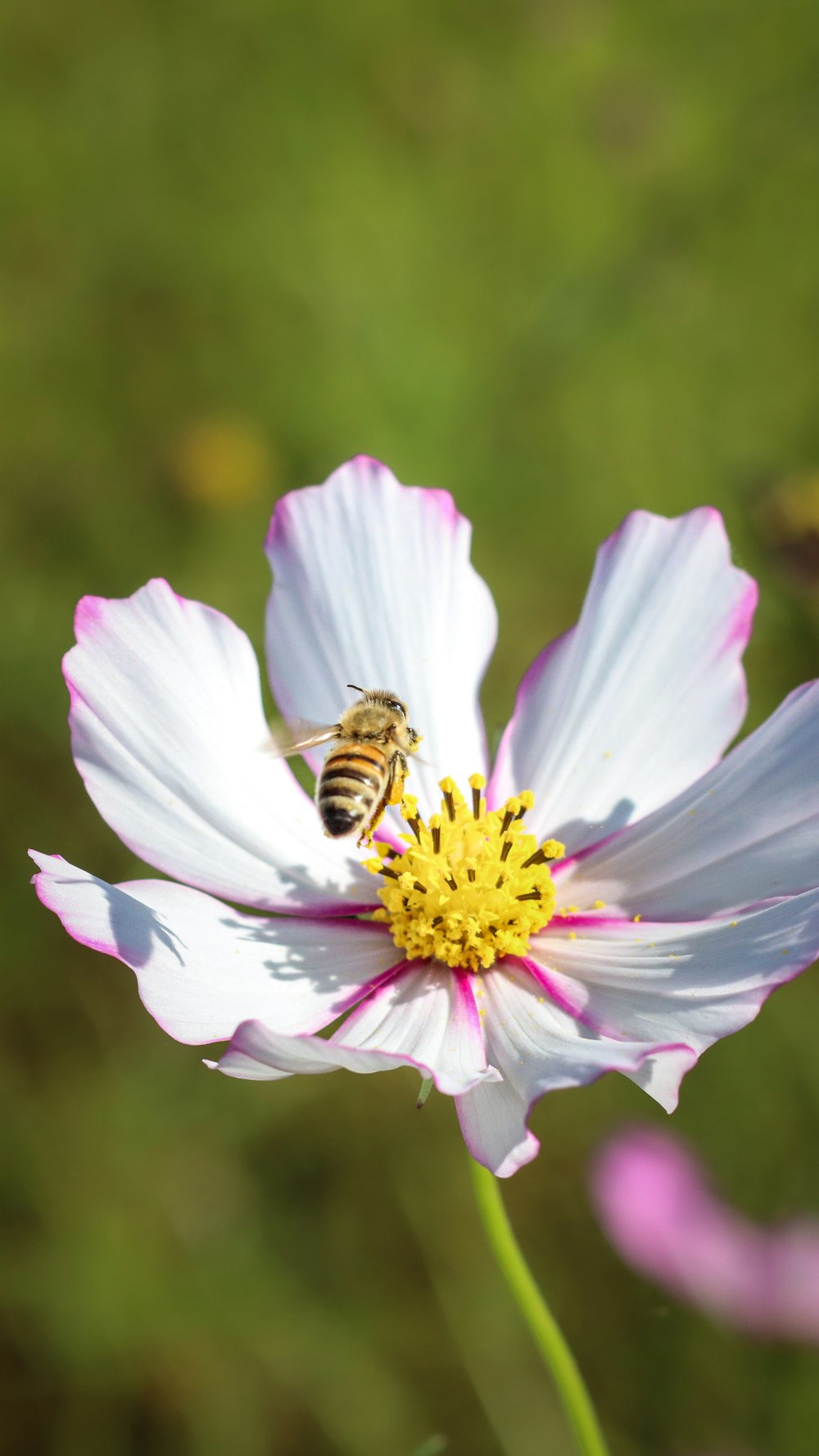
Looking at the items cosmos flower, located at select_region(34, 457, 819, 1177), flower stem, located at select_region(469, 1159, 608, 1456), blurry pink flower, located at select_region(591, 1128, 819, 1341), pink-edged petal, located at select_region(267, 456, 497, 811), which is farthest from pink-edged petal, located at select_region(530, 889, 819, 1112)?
blurry pink flower, located at select_region(591, 1128, 819, 1341)

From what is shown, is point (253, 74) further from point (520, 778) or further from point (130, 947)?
point (130, 947)

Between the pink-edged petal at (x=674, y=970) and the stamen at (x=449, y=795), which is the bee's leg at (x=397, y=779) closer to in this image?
the stamen at (x=449, y=795)

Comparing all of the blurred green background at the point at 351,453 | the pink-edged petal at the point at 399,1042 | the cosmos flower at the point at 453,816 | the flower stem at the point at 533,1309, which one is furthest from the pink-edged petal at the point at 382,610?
the blurred green background at the point at 351,453

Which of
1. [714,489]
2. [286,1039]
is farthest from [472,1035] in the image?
[714,489]

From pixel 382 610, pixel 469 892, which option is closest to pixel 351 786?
pixel 469 892

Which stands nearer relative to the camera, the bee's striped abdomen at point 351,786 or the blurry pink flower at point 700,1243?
the bee's striped abdomen at point 351,786

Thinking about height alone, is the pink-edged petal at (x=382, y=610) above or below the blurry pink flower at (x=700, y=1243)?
above

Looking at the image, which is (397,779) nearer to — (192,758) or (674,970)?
(192,758)
